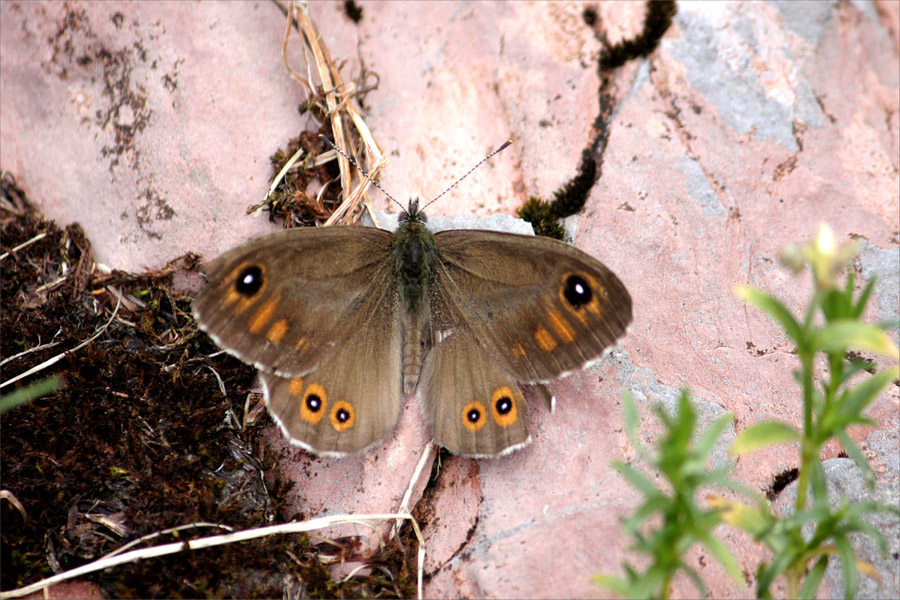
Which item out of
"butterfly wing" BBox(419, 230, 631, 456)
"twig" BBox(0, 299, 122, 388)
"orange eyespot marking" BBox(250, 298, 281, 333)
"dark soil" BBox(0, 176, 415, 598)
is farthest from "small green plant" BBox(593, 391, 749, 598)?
"twig" BBox(0, 299, 122, 388)

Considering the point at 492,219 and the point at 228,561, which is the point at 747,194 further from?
the point at 228,561

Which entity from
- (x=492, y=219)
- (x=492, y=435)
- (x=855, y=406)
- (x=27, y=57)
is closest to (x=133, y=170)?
(x=27, y=57)

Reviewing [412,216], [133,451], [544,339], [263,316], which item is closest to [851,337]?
[544,339]

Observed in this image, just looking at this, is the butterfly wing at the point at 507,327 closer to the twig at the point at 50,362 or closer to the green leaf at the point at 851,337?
the green leaf at the point at 851,337

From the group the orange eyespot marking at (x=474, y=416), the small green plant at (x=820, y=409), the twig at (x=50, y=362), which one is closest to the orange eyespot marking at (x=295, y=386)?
the orange eyespot marking at (x=474, y=416)

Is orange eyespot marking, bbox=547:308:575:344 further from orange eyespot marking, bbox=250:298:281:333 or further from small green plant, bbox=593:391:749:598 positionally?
orange eyespot marking, bbox=250:298:281:333

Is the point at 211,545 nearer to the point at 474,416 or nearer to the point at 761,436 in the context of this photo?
the point at 474,416

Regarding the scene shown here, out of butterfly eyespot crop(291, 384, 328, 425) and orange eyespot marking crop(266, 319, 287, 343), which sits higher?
orange eyespot marking crop(266, 319, 287, 343)
